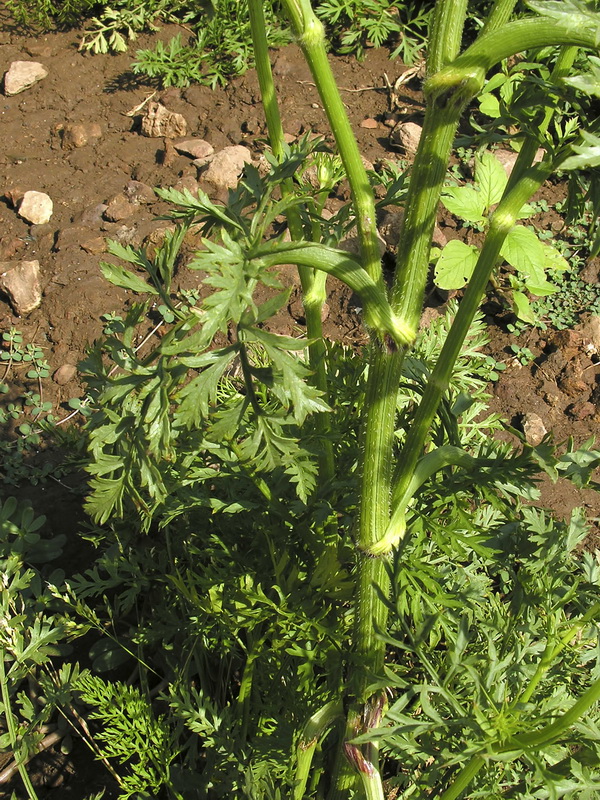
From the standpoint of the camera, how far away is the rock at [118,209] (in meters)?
3.59

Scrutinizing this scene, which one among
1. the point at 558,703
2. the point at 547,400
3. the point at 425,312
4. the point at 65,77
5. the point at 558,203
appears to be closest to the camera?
the point at 558,703

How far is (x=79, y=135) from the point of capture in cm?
396

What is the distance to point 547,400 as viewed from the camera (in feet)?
10.2

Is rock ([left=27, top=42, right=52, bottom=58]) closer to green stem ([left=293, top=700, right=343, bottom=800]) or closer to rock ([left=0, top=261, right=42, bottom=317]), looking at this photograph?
rock ([left=0, top=261, right=42, bottom=317])

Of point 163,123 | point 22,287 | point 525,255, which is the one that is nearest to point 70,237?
point 22,287

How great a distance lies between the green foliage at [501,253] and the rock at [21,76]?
2.46 m

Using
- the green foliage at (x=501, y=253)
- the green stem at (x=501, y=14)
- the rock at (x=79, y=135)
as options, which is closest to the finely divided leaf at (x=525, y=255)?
the green foliage at (x=501, y=253)

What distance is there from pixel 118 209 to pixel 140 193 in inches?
6.0

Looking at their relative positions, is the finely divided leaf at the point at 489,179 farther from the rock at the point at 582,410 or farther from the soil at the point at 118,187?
the rock at the point at 582,410

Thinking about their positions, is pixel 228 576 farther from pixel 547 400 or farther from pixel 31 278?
pixel 31 278

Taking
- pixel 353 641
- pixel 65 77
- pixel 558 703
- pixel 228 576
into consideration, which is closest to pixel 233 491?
pixel 228 576

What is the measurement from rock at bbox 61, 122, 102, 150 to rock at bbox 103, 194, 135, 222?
1.81 ft

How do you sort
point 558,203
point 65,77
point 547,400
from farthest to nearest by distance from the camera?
point 65,77 → point 558,203 → point 547,400

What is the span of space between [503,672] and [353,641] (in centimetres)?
32
